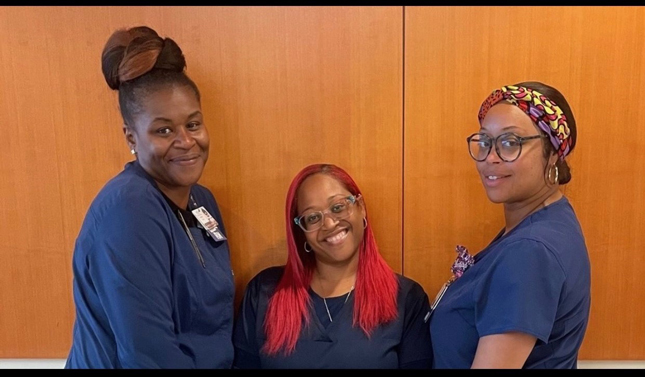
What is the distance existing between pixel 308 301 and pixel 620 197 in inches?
39.7

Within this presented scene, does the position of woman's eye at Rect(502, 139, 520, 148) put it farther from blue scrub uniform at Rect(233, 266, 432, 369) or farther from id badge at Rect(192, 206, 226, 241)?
id badge at Rect(192, 206, 226, 241)

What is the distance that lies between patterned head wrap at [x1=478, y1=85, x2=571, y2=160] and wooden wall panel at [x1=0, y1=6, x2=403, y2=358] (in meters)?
0.46

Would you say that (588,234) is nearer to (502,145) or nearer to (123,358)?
(502,145)

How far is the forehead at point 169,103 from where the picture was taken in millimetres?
1481

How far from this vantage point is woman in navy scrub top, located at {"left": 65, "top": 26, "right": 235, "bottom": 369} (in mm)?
1381

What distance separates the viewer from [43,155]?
1.89 m

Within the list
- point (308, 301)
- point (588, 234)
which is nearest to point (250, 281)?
point (308, 301)

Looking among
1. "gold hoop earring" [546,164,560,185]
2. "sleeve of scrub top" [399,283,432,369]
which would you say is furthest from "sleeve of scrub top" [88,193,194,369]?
"gold hoop earring" [546,164,560,185]

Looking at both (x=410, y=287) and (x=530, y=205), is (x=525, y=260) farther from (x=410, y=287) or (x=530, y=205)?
(x=410, y=287)

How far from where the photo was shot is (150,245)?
1.41 meters

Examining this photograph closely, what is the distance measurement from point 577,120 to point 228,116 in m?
1.06

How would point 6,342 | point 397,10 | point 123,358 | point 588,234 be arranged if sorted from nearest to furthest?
point 123,358 → point 397,10 → point 588,234 → point 6,342

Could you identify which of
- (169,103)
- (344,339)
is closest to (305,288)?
(344,339)

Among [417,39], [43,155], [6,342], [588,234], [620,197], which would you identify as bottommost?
[6,342]
